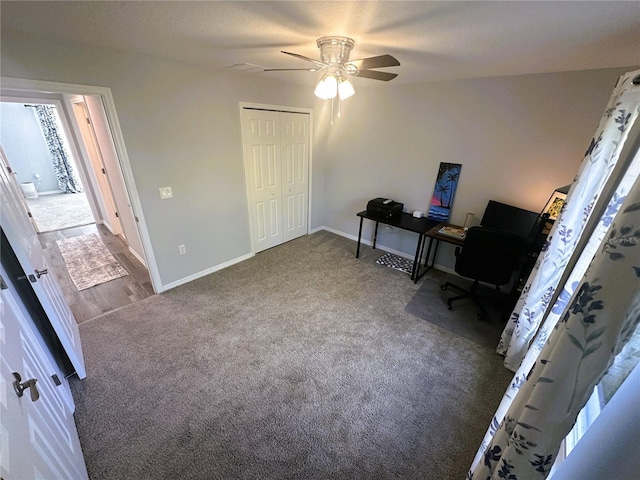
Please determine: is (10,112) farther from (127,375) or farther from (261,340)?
(261,340)

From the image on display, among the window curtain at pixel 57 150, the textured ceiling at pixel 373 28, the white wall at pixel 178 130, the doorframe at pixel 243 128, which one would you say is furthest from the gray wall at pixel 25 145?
the textured ceiling at pixel 373 28

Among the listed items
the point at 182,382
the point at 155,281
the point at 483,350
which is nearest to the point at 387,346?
the point at 483,350

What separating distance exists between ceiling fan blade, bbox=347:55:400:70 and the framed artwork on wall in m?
1.98

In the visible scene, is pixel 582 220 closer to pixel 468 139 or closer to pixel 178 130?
pixel 468 139

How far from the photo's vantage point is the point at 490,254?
7.98 feet

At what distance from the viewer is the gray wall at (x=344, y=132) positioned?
2244 mm

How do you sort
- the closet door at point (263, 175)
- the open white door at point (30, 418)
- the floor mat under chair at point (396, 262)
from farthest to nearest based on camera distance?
the floor mat under chair at point (396, 262)
the closet door at point (263, 175)
the open white door at point (30, 418)

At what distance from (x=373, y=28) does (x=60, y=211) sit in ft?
22.9

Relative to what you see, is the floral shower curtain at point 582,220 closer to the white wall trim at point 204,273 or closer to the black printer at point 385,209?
the black printer at point 385,209

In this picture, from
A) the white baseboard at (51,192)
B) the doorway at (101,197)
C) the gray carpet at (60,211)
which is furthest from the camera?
the white baseboard at (51,192)

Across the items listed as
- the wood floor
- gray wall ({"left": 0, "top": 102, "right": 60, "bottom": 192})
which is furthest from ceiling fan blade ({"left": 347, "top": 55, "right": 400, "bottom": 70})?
gray wall ({"left": 0, "top": 102, "right": 60, "bottom": 192})

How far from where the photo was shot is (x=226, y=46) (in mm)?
1959

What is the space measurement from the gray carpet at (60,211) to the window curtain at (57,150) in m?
0.32

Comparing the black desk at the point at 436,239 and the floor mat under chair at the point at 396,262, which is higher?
the black desk at the point at 436,239
